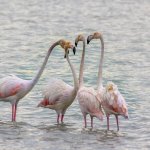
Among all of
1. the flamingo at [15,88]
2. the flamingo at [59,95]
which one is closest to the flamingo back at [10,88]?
the flamingo at [15,88]

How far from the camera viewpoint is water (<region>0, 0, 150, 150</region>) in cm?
1266

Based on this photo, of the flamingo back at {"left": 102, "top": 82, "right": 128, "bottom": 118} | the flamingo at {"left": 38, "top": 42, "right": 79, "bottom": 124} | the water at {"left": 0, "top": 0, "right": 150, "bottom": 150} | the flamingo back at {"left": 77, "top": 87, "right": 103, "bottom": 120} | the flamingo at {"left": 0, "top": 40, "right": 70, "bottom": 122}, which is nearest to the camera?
the flamingo back at {"left": 102, "top": 82, "right": 128, "bottom": 118}

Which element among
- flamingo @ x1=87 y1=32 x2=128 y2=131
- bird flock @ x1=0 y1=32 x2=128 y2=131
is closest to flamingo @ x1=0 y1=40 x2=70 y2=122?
bird flock @ x1=0 y1=32 x2=128 y2=131

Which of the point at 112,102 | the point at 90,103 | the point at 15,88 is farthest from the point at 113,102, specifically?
the point at 15,88

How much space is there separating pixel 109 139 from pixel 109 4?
20204mm

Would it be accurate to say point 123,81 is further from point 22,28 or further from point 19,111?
point 22,28

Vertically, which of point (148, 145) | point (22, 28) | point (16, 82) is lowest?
point (148, 145)

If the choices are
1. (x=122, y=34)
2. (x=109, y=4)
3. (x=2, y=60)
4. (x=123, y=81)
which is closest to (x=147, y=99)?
(x=123, y=81)

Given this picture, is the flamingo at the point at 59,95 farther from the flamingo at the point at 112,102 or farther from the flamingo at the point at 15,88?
the flamingo at the point at 112,102

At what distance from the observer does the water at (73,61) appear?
12.7 meters

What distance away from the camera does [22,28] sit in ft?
86.5

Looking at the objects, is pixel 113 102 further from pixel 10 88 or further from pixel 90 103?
pixel 10 88

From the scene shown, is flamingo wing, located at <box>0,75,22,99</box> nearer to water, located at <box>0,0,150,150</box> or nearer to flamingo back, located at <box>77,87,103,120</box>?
water, located at <box>0,0,150,150</box>

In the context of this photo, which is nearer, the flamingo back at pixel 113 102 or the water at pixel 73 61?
the flamingo back at pixel 113 102
